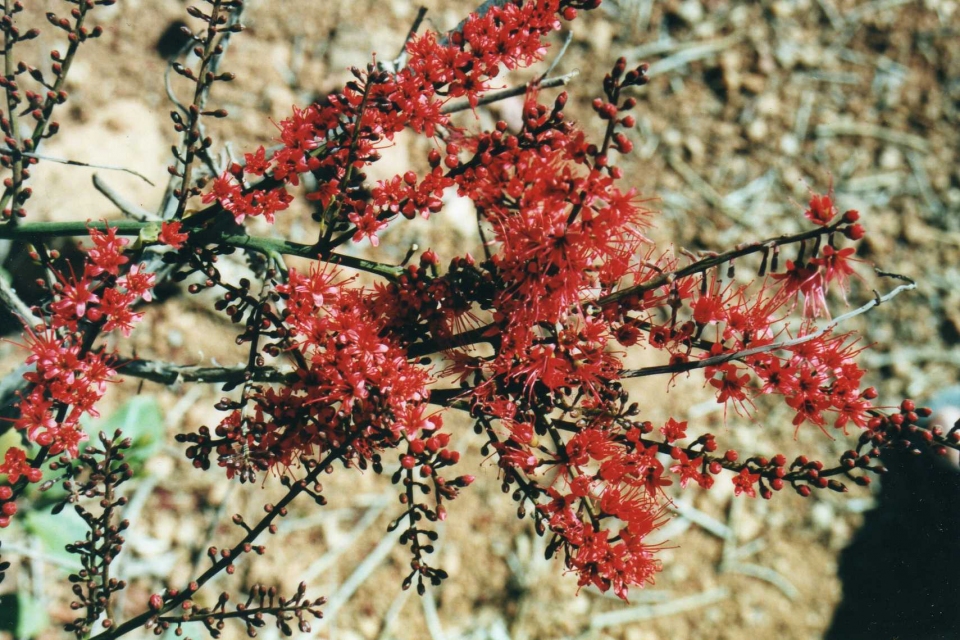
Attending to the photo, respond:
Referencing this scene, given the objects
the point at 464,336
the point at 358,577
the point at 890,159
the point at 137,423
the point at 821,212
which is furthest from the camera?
the point at 890,159

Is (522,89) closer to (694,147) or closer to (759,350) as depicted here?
(759,350)

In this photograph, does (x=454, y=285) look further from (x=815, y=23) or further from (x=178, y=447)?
(x=815, y=23)

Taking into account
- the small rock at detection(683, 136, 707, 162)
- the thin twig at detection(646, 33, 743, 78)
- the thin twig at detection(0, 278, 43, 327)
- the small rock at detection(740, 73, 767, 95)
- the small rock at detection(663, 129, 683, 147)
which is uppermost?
the thin twig at detection(646, 33, 743, 78)

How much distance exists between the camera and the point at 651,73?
420 cm

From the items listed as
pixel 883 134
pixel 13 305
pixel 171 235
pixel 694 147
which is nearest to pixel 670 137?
pixel 694 147

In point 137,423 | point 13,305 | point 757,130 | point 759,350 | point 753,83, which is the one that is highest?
point 753,83

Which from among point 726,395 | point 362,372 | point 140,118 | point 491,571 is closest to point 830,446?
point 491,571

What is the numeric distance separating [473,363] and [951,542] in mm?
2418

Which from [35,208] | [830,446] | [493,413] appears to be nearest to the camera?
[493,413]

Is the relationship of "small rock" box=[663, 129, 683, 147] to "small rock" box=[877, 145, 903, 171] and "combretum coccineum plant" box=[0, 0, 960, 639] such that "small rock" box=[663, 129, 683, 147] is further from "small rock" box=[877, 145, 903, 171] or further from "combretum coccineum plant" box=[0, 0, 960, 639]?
"combretum coccineum plant" box=[0, 0, 960, 639]

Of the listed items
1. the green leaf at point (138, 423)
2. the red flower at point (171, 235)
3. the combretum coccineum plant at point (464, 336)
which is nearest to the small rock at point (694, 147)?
the combretum coccineum plant at point (464, 336)

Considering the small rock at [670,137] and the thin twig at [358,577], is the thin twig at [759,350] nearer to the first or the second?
the thin twig at [358,577]

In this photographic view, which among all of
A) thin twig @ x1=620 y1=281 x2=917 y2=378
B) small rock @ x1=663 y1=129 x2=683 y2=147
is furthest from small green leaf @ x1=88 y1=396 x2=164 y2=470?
small rock @ x1=663 y1=129 x2=683 y2=147

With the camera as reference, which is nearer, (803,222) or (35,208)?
(35,208)
